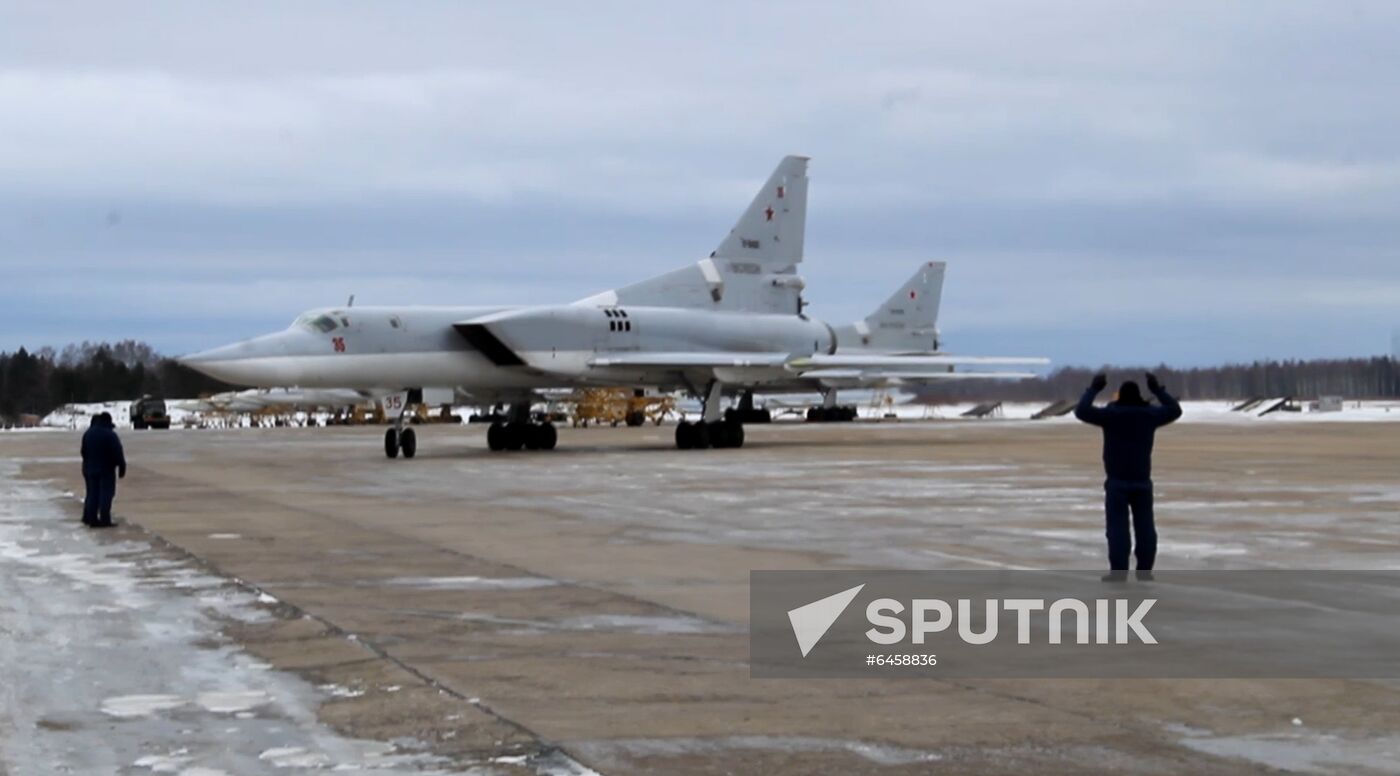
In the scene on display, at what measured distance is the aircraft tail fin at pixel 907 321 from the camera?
51.0 m

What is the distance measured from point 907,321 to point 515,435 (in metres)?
22.7

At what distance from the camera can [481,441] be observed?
39.2 m

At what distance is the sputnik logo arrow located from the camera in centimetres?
838

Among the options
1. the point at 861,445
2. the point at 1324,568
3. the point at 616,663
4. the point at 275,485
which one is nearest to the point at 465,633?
the point at 616,663

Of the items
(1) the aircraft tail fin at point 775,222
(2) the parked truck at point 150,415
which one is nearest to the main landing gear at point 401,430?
(1) the aircraft tail fin at point 775,222

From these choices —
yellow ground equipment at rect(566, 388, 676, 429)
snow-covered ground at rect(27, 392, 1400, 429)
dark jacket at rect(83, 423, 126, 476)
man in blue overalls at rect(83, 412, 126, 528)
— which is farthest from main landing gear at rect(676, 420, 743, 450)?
snow-covered ground at rect(27, 392, 1400, 429)

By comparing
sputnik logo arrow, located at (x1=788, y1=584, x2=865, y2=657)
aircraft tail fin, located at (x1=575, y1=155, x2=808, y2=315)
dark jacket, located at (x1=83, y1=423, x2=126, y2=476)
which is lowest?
sputnik logo arrow, located at (x1=788, y1=584, x2=865, y2=657)

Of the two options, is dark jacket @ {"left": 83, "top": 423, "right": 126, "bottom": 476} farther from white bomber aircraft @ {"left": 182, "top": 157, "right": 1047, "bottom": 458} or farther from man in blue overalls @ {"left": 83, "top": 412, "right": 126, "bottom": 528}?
white bomber aircraft @ {"left": 182, "top": 157, "right": 1047, "bottom": 458}

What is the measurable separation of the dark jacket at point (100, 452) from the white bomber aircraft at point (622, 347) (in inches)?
447

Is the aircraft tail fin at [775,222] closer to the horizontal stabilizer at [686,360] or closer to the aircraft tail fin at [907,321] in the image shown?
the horizontal stabilizer at [686,360]

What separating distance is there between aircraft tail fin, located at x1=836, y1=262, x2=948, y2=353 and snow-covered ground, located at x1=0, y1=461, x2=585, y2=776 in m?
39.6

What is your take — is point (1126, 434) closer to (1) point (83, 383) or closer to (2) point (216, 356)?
(2) point (216, 356)

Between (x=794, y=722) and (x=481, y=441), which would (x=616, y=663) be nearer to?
(x=794, y=722)

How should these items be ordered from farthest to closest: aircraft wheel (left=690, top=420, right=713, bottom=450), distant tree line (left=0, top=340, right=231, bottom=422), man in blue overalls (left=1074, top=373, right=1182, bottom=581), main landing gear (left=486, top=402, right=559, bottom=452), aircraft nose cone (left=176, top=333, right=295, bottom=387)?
distant tree line (left=0, top=340, right=231, bottom=422)
main landing gear (left=486, top=402, right=559, bottom=452)
aircraft wheel (left=690, top=420, right=713, bottom=450)
aircraft nose cone (left=176, top=333, right=295, bottom=387)
man in blue overalls (left=1074, top=373, right=1182, bottom=581)
